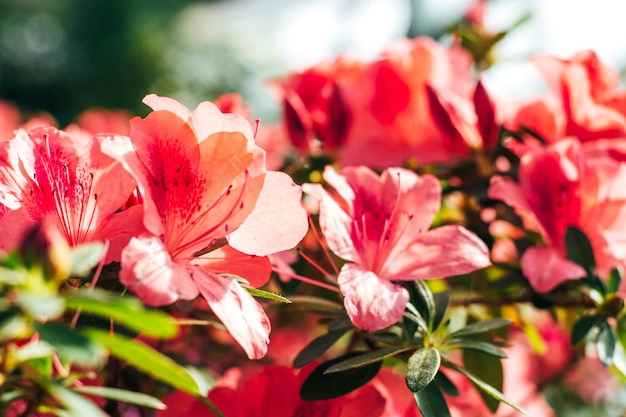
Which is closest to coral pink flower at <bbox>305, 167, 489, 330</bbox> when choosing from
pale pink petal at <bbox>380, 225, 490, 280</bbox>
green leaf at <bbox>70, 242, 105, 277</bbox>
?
pale pink petal at <bbox>380, 225, 490, 280</bbox>

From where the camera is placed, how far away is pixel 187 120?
0.53 metres

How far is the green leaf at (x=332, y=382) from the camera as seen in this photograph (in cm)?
57

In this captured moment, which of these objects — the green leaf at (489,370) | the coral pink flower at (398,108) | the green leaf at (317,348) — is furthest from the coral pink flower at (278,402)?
the coral pink flower at (398,108)

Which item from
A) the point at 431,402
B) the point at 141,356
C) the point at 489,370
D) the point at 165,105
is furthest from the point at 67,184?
the point at 489,370

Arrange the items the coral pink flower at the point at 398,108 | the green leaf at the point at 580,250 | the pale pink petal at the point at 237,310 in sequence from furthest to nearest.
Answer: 1. the coral pink flower at the point at 398,108
2. the green leaf at the point at 580,250
3. the pale pink petal at the point at 237,310

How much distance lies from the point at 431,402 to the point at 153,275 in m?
Answer: 0.24

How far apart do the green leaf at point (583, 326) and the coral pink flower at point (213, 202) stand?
29 centimetres

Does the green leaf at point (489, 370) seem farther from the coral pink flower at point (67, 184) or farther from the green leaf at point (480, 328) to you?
the coral pink flower at point (67, 184)

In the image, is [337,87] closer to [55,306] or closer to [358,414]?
[358,414]

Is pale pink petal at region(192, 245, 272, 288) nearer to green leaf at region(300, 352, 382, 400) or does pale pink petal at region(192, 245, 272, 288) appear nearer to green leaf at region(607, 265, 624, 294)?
green leaf at region(300, 352, 382, 400)

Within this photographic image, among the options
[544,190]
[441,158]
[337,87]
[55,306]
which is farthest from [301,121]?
[55,306]

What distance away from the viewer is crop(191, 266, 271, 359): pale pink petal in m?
0.46

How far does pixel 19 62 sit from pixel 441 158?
9907 millimetres

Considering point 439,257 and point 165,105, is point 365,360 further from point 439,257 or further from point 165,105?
point 165,105
